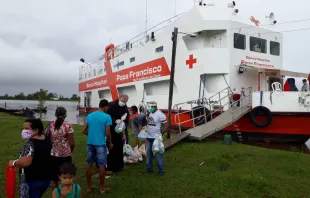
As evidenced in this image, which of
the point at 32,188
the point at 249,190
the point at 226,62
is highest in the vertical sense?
the point at 226,62

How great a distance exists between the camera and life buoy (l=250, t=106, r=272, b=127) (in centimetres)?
895

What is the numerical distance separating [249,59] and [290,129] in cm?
350

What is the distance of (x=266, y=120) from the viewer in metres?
9.08

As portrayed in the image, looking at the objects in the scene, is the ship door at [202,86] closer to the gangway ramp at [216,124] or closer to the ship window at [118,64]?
the gangway ramp at [216,124]

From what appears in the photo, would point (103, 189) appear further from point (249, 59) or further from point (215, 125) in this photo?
point (249, 59)

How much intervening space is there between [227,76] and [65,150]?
7925 mm

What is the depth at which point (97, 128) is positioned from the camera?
427 centimetres

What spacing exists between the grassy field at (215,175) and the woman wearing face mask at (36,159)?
130 centimetres

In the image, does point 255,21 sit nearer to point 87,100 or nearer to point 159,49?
point 159,49

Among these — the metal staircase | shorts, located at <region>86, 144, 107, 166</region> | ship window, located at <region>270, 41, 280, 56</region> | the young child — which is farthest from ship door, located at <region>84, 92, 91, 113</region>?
the young child

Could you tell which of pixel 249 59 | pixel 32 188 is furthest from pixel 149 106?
pixel 249 59

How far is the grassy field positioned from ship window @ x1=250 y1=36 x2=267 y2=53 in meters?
5.65

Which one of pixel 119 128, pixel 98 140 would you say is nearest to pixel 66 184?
pixel 98 140

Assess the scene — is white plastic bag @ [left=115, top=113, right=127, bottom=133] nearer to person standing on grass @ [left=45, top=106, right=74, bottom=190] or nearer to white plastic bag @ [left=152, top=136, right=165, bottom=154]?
white plastic bag @ [left=152, top=136, right=165, bottom=154]
